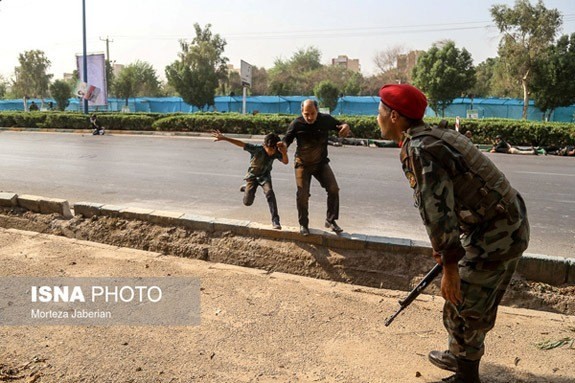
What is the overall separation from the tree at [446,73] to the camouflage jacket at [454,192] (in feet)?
81.2

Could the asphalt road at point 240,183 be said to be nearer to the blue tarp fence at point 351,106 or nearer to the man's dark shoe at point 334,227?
the man's dark shoe at point 334,227

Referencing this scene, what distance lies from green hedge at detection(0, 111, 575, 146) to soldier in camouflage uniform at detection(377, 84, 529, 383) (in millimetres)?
16441

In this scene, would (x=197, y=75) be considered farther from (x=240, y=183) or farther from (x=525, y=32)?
(x=240, y=183)

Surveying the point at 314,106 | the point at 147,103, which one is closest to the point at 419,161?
the point at 314,106

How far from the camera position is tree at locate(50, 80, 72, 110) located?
41.1m

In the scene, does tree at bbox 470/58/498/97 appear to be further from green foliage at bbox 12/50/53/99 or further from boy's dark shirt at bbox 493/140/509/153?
green foliage at bbox 12/50/53/99

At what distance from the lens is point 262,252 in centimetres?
478

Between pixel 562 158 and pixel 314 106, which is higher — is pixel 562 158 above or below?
below

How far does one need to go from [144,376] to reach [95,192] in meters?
6.49

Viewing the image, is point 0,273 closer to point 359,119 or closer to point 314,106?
point 314,106

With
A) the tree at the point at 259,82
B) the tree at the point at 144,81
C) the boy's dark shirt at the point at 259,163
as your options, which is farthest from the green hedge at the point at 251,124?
the tree at the point at 259,82

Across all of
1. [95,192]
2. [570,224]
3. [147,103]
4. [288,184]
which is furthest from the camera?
[147,103]

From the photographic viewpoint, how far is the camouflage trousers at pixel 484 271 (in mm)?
2350

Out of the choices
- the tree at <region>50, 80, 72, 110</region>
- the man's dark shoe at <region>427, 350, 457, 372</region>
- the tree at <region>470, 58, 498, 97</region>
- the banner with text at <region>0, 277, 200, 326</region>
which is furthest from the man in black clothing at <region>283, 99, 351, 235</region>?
the tree at <region>470, 58, 498, 97</region>
